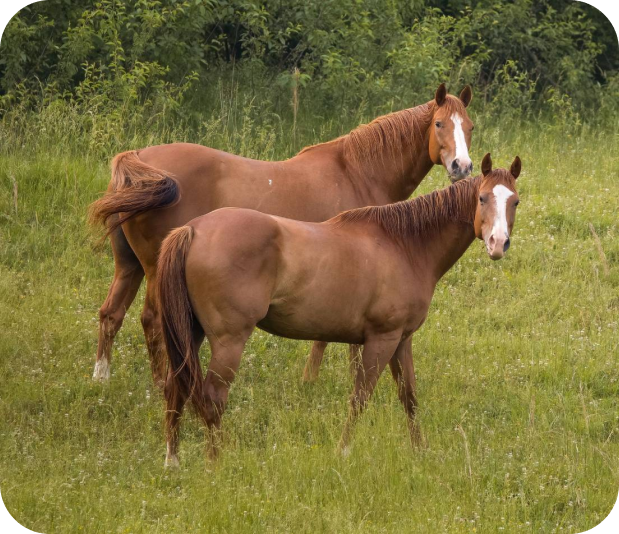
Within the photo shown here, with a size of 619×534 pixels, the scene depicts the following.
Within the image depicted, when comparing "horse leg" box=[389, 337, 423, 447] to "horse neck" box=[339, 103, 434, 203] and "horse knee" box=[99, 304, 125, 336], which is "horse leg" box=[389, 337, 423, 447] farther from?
"horse knee" box=[99, 304, 125, 336]

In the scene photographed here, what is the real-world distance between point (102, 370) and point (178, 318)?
187 cm

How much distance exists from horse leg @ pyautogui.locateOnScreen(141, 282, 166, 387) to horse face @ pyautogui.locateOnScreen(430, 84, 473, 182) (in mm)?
2454

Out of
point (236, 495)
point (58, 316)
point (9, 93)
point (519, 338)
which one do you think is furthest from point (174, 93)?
point (236, 495)

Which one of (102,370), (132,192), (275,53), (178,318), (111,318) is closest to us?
(178,318)

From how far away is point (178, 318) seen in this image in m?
5.41

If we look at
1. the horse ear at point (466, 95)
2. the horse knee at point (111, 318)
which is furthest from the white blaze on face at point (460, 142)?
the horse knee at point (111, 318)

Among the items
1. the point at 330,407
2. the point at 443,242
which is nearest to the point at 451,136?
the point at 443,242

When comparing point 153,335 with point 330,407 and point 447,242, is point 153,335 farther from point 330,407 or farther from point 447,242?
point 447,242

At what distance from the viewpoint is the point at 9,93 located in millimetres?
10398

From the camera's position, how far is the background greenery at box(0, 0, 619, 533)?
5.11 meters

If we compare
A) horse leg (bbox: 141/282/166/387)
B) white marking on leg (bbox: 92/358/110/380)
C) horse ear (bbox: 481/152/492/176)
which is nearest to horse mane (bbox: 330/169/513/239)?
horse ear (bbox: 481/152/492/176)

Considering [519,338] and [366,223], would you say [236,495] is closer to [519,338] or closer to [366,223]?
[366,223]

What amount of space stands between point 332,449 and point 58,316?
10.7 ft

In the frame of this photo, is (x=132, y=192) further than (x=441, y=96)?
No
